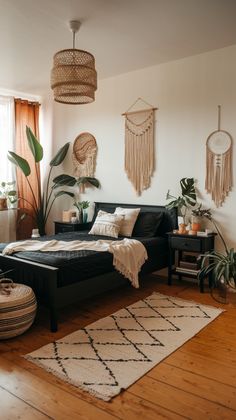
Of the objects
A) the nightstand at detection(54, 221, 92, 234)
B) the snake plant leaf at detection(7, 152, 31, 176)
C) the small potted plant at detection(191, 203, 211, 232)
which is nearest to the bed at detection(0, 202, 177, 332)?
the small potted plant at detection(191, 203, 211, 232)

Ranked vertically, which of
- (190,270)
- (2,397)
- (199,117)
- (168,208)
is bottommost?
(2,397)

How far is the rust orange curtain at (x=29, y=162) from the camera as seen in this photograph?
5.51 m

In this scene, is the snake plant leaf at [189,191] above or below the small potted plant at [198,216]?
above

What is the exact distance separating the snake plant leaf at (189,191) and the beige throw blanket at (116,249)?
89 centimetres

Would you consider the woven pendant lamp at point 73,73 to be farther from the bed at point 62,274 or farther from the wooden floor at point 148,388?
the wooden floor at point 148,388

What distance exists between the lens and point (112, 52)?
394 centimetres

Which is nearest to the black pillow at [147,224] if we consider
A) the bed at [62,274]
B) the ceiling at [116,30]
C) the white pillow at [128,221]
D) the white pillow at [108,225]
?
the white pillow at [128,221]

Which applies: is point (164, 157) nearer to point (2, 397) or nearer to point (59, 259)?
point (59, 259)

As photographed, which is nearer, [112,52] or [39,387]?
[39,387]

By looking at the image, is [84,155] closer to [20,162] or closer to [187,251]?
[20,162]

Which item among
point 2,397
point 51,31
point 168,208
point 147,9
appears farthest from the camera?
point 168,208

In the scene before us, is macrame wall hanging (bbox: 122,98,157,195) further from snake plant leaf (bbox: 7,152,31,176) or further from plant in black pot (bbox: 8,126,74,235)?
snake plant leaf (bbox: 7,152,31,176)

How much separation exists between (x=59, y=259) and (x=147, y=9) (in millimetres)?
2375

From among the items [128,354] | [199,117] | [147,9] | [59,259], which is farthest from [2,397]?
[199,117]
